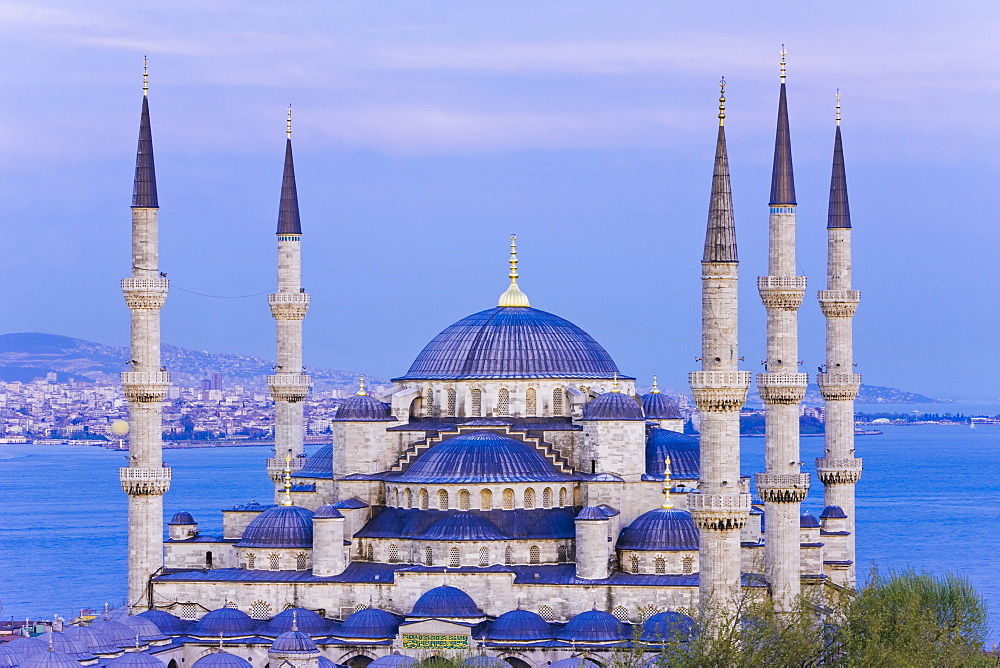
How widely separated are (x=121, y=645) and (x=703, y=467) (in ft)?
33.4

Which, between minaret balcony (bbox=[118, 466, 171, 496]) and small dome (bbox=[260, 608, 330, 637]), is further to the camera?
minaret balcony (bbox=[118, 466, 171, 496])

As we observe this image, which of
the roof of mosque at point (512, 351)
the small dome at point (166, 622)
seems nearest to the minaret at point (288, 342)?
the roof of mosque at point (512, 351)

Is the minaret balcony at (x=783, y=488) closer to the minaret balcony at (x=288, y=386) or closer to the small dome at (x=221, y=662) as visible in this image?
the small dome at (x=221, y=662)

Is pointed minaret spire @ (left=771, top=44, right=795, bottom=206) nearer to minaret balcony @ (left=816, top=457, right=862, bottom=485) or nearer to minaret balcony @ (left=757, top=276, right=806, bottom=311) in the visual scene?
minaret balcony @ (left=757, top=276, right=806, bottom=311)

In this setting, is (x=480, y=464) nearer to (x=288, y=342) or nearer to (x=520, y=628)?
(x=520, y=628)

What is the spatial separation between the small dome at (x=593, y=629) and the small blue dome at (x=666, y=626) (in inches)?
20.6

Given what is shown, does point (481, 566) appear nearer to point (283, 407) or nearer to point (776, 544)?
point (776, 544)

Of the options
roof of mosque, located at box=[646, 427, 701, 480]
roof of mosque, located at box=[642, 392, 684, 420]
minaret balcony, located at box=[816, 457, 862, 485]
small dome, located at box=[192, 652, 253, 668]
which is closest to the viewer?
small dome, located at box=[192, 652, 253, 668]

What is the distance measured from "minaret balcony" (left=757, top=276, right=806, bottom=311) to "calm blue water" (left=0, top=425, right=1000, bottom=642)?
Result: 533 centimetres

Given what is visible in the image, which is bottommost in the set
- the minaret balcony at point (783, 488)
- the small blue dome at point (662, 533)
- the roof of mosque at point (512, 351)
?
the small blue dome at point (662, 533)

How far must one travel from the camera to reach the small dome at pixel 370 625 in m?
32.3

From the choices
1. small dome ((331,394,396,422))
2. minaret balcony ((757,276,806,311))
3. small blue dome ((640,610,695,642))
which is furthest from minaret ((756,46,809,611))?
small dome ((331,394,396,422))

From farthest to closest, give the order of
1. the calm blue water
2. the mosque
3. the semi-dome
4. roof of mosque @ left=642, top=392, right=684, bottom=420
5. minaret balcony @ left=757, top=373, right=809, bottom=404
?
the calm blue water, roof of mosque @ left=642, top=392, right=684, bottom=420, the semi-dome, minaret balcony @ left=757, top=373, right=809, bottom=404, the mosque

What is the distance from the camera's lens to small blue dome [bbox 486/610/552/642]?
104 feet
